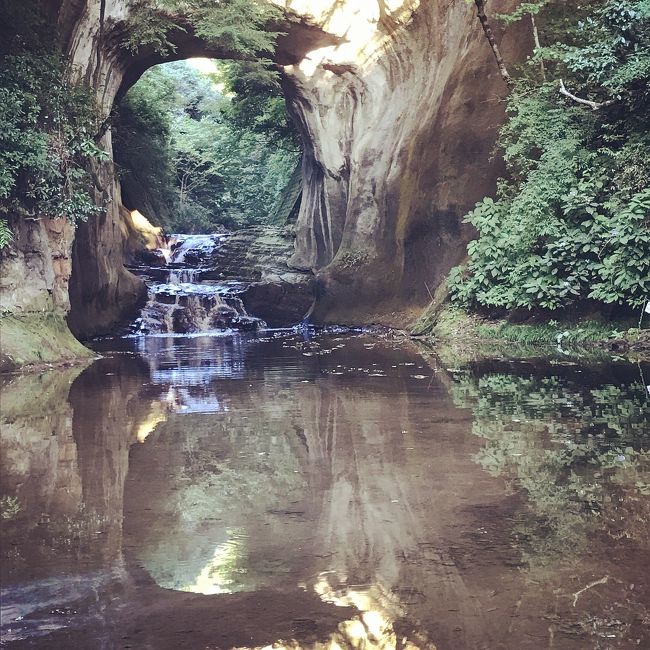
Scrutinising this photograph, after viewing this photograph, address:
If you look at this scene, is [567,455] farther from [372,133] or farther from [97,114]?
[372,133]

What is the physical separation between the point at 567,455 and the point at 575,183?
32.1 feet

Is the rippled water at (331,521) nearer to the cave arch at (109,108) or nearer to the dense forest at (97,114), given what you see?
the dense forest at (97,114)

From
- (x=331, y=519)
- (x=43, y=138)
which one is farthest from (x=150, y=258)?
(x=331, y=519)

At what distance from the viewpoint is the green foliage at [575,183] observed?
12.5 m

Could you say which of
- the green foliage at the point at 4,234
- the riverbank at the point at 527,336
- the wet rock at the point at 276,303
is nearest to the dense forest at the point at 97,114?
the green foliage at the point at 4,234

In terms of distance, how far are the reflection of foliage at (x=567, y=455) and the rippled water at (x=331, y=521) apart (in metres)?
0.02

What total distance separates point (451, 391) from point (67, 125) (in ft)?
32.0

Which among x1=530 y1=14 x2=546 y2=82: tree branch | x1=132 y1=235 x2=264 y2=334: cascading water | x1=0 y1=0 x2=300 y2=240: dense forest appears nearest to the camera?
x1=0 y1=0 x2=300 y2=240: dense forest

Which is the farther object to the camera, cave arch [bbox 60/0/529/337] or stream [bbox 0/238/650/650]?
cave arch [bbox 60/0/529/337]

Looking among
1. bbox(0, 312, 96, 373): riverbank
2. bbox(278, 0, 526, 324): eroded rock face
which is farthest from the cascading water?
bbox(0, 312, 96, 373): riverbank

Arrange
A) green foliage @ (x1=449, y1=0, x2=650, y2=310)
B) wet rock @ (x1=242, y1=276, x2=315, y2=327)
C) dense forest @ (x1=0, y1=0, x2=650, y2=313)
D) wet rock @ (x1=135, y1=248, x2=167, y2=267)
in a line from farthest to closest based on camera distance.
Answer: wet rock @ (x1=135, y1=248, x2=167, y2=267) → wet rock @ (x1=242, y1=276, x2=315, y2=327) → dense forest @ (x1=0, y1=0, x2=650, y2=313) → green foliage @ (x1=449, y1=0, x2=650, y2=310)

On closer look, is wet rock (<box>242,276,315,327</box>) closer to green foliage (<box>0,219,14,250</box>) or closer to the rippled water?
green foliage (<box>0,219,14,250</box>)

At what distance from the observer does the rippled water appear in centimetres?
263

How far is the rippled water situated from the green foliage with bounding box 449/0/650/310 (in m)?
5.32
